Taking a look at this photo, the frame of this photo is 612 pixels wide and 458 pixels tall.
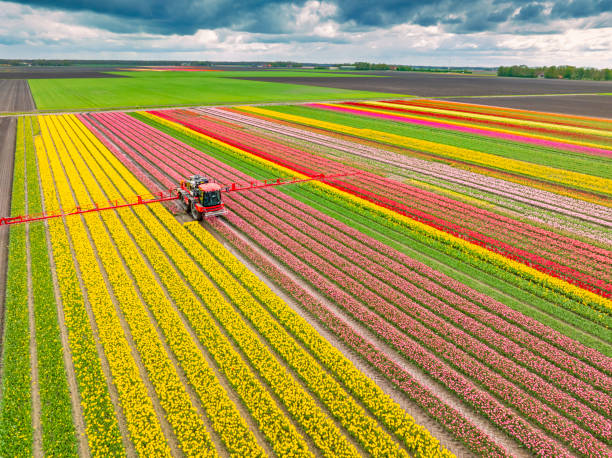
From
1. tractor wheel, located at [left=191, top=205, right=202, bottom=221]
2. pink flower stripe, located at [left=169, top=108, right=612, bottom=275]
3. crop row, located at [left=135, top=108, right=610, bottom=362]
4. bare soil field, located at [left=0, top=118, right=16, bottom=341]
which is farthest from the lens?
tractor wheel, located at [left=191, top=205, right=202, bottom=221]

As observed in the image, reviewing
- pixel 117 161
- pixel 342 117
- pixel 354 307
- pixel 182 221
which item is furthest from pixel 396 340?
pixel 342 117

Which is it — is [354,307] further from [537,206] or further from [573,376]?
[537,206]

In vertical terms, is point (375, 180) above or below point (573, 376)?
above

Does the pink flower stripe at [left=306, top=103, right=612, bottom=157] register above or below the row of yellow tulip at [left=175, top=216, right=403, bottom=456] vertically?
above

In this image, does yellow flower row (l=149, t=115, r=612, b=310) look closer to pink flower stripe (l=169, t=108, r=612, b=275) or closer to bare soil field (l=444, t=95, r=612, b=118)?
pink flower stripe (l=169, t=108, r=612, b=275)

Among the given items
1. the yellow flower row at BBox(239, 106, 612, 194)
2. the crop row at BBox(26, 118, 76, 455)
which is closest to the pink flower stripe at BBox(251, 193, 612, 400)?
the crop row at BBox(26, 118, 76, 455)

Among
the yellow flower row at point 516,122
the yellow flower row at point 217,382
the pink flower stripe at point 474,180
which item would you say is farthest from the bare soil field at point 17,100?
the yellow flower row at point 516,122

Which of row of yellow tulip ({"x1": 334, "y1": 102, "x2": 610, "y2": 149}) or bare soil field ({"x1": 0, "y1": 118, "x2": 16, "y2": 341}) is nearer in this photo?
Result: bare soil field ({"x1": 0, "y1": 118, "x2": 16, "y2": 341})
